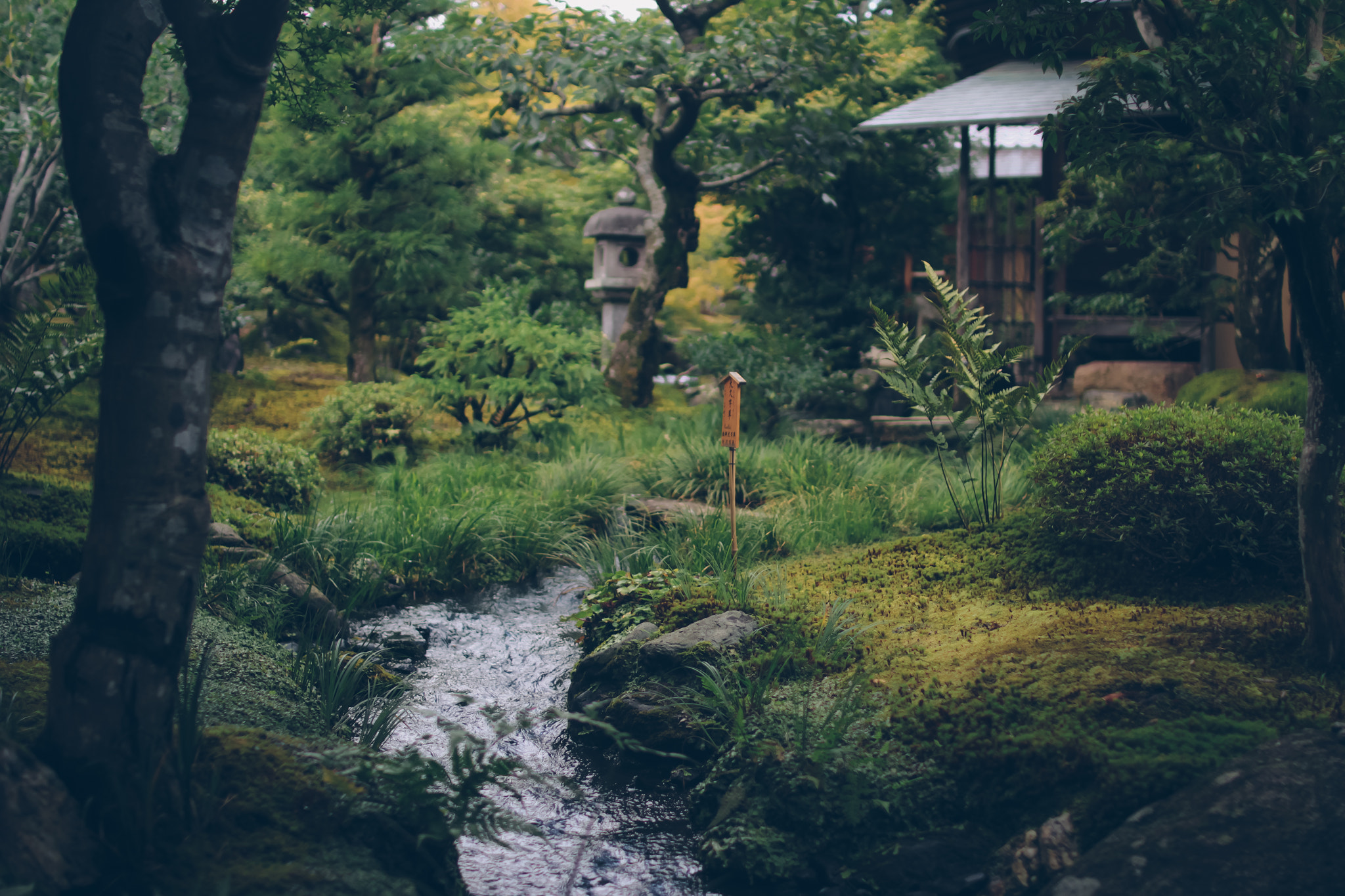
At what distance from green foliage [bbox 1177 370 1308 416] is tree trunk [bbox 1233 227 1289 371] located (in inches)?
10.6

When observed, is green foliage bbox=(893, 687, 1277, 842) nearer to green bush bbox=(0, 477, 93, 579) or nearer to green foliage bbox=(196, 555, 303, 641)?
green foliage bbox=(196, 555, 303, 641)

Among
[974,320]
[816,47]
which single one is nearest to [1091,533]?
[974,320]

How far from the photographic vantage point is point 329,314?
20391mm

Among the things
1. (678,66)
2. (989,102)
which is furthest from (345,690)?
(989,102)

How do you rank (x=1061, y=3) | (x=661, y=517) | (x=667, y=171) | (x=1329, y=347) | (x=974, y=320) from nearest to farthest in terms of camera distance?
(x=1329, y=347), (x=1061, y=3), (x=974, y=320), (x=661, y=517), (x=667, y=171)

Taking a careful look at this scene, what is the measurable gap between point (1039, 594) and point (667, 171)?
9671 millimetres

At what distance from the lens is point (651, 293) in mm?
14789

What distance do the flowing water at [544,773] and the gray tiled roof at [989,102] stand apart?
21.9ft

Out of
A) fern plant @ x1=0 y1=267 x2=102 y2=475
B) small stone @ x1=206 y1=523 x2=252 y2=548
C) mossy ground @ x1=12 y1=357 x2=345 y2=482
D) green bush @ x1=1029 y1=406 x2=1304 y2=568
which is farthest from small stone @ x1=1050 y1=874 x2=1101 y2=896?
mossy ground @ x1=12 y1=357 x2=345 y2=482

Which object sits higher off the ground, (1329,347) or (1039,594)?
(1329,347)

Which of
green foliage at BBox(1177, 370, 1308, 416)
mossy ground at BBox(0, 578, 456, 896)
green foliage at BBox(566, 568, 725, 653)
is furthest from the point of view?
green foliage at BBox(1177, 370, 1308, 416)

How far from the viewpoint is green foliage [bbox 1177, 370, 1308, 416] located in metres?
9.31

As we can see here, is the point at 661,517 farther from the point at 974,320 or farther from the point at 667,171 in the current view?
the point at 667,171

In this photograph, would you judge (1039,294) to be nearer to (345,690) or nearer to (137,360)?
(345,690)
